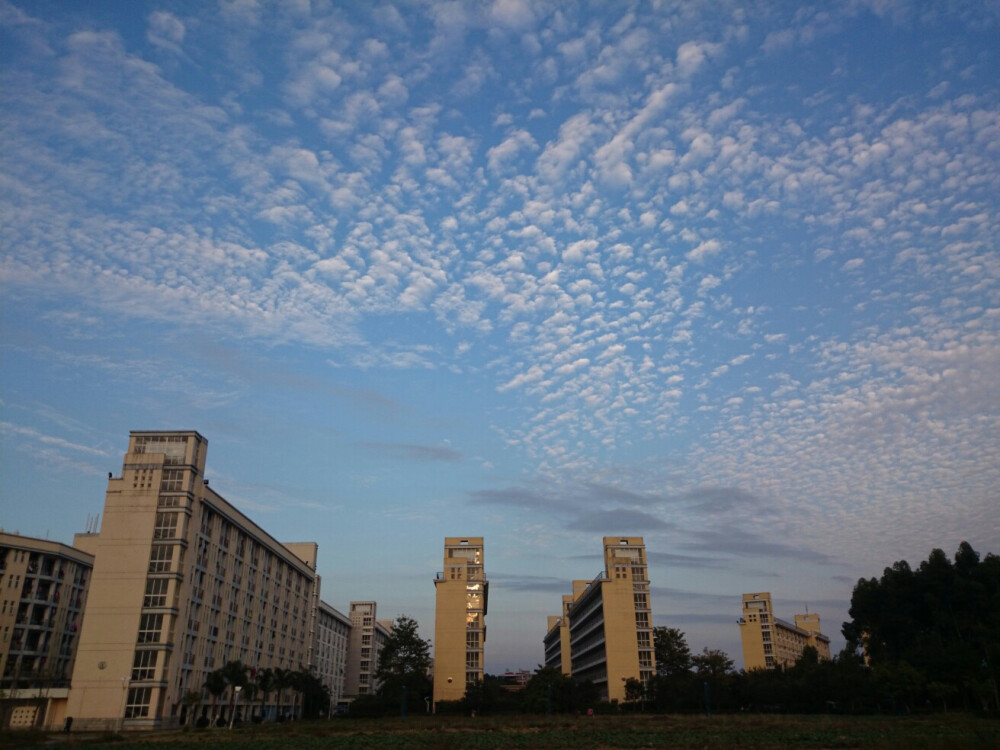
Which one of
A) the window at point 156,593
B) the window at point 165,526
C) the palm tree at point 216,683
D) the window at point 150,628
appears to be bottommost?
the palm tree at point 216,683

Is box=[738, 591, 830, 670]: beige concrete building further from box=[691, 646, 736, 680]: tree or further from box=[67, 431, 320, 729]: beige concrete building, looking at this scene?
box=[67, 431, 320, 729]: beige concrete building

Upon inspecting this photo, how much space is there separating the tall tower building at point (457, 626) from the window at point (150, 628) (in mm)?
43323

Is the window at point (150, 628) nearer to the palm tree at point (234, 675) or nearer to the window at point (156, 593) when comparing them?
the window at point (156, 593)

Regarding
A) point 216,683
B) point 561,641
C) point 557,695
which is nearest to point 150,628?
point 216,683

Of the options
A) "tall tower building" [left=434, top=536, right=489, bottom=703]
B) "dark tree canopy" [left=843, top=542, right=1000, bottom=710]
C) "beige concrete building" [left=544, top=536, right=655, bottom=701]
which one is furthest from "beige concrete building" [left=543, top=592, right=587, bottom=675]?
"dark tree canopy" [left=843, top=542, right=1000, bottom=710]

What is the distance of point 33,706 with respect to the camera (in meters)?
53.6

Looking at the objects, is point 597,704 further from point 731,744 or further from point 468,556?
point 731,744

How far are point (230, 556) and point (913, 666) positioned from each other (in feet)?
226

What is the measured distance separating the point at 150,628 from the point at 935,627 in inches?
3082

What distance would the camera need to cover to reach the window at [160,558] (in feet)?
190

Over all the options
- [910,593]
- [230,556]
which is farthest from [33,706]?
[910,593]

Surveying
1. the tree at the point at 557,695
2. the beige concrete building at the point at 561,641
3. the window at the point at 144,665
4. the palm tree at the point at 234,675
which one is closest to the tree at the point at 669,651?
the tree at the point at 557,695

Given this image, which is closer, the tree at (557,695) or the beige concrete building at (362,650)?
the tree at (557,695)

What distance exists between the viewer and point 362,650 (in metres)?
149
